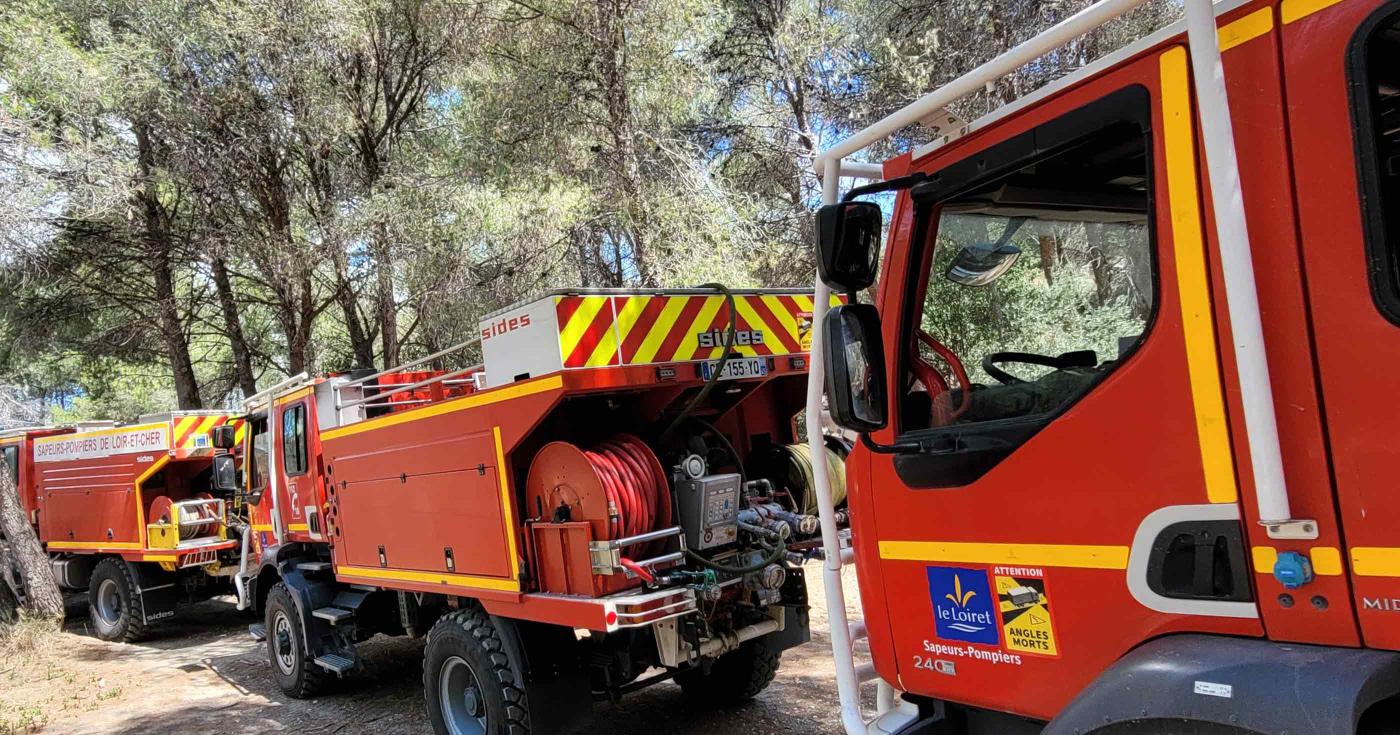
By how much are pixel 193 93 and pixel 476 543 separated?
10027 mm

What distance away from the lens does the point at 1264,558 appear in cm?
173

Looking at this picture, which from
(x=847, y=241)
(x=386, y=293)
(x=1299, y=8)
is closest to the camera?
(x=1299, y=8)

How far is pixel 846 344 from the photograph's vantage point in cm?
229

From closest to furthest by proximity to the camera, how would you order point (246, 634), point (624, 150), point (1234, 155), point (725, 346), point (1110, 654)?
1. point (1234, 155)
2. point (1110, 654)
3. point (725, 346)
4. point (246, 634)
5. point (624, 150)

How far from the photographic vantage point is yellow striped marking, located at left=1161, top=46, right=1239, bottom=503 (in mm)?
1774

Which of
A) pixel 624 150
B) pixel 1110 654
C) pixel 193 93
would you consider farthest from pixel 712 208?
pixel 1110 654

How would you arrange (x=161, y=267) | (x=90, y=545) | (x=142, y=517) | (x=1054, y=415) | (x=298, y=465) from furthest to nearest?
(x=161, y=267) < (x=90, y=545) < (x=142, y=517) < (x=298, y=465) < (x=1054, y=415)

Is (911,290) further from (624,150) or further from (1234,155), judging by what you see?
(624,150)

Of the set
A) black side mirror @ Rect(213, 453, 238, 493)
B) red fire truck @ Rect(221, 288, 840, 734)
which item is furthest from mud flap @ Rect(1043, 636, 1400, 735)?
black side mirror @ Rect(213, 453, 238, 493)

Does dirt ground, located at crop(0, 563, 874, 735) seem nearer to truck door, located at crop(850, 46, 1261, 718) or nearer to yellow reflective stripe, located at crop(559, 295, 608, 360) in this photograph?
yellow reflective stripe, located at crop(559, 295, 608, 360)

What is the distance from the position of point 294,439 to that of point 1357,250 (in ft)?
23.3

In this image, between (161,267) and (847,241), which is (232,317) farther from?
(847,241)

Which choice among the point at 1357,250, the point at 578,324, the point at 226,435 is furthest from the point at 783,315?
the point at 226,435

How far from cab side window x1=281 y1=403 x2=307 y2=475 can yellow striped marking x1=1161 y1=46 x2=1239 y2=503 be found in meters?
6.49
